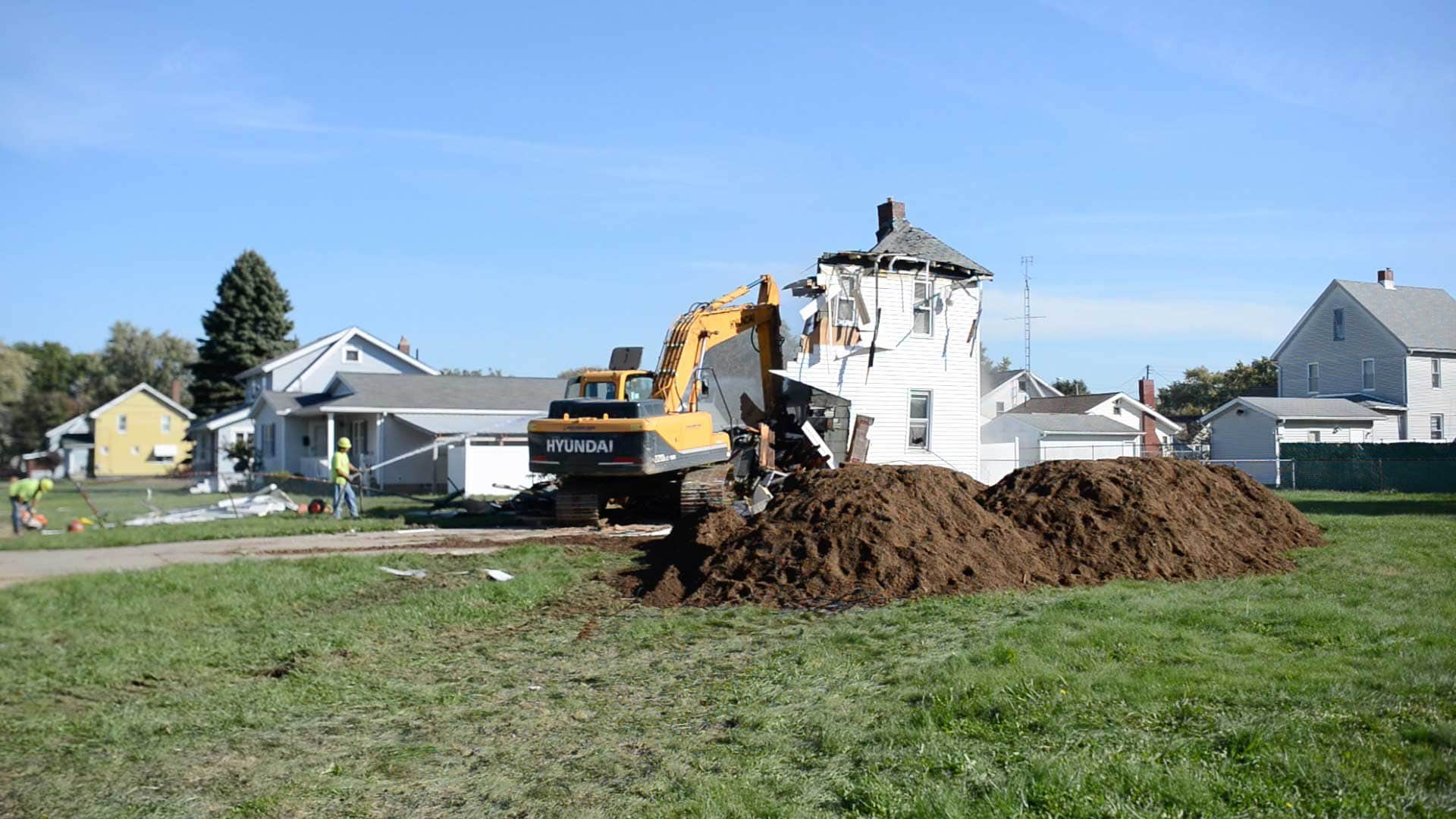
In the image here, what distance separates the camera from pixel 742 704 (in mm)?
7551

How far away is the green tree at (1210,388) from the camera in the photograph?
6612 centimetres

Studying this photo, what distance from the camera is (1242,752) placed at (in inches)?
224

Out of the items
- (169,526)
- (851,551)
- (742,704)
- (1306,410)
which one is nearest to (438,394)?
(169,526)

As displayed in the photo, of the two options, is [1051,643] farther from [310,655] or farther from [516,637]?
[310,655]

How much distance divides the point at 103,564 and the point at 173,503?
43.6 feet

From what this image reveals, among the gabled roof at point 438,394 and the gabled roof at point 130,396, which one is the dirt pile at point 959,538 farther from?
Answer: the gabled roof at point 130,396

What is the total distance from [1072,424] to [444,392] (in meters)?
23.1

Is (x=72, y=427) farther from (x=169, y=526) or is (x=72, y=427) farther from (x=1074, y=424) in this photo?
(x=1074, y=424)

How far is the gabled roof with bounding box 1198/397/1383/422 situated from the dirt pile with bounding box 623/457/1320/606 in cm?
2830

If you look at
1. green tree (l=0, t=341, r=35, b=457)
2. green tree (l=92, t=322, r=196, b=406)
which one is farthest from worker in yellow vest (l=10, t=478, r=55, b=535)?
green tree (l=92, t=322, r=196, b=406)

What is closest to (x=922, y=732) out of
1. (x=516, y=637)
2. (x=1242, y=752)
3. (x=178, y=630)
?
(x=1242, y=752)

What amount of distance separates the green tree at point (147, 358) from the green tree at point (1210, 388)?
63.3 meters

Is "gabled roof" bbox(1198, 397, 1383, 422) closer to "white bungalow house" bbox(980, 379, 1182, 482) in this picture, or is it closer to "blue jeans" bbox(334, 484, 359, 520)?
"white bungalow house" bbox(980, 379, 1182, 482)

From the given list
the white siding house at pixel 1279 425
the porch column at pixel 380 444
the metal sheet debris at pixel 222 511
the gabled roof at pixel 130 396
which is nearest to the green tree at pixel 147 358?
the gabled roof at pixel 130 396
